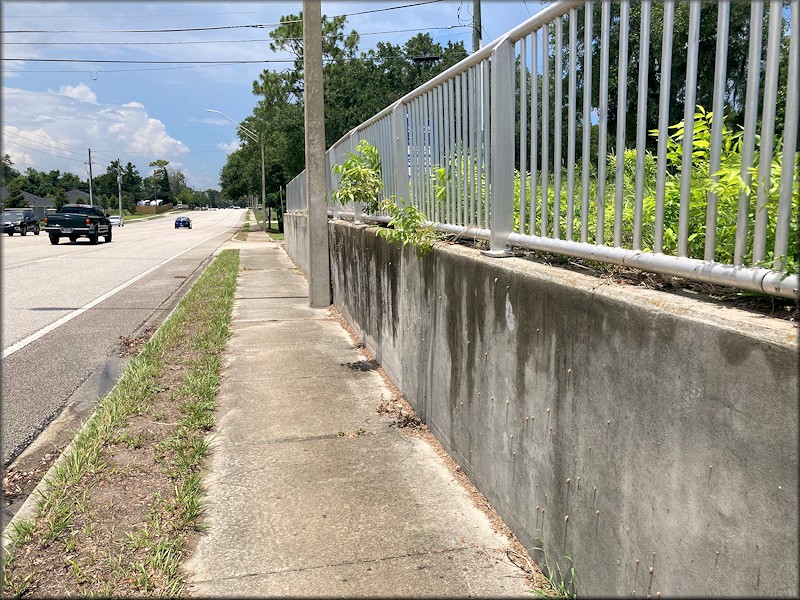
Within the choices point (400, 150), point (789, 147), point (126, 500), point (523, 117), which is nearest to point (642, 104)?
point (789, 147)

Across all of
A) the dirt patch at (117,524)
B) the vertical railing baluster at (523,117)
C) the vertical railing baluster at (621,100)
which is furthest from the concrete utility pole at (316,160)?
the vertical railing baluster at (621,100)

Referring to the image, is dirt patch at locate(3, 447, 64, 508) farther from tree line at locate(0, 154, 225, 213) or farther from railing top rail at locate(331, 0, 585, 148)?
tree line at locate(0, 154, 225, 213)

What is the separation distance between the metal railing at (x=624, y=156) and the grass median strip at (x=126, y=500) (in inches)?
86.1

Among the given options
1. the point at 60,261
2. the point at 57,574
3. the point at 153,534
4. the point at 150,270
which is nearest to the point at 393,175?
the point at 153,534

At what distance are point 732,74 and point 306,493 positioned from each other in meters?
2.79

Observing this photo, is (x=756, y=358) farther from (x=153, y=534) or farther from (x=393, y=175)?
(x=393, y=175)

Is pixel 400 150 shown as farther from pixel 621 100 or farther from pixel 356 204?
pixel 621 100

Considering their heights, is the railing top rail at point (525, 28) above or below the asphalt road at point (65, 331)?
above

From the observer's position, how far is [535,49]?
2.86 meters

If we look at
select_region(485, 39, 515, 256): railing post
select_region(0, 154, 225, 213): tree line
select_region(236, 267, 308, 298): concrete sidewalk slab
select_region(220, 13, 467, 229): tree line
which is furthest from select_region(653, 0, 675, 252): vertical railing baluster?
select_region(0, 154, 225, 213): tree line

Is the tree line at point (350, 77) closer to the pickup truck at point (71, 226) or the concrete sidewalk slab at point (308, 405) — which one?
the pickup truck at point (71, 226)

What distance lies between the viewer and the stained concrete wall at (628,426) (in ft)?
4.83

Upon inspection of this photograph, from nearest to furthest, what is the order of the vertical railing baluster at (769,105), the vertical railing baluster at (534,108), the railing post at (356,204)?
the vertical railing baluster at (769,105), the vertical railing baluster at (534,108), the railing post at (356,204)

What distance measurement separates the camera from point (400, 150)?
526 centimetres
